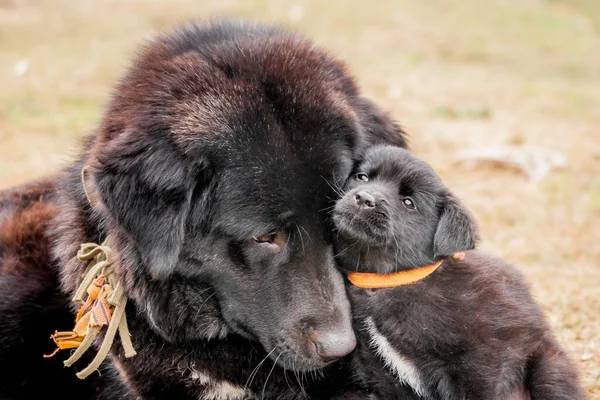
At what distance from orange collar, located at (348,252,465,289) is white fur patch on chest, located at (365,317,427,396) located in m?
0.23

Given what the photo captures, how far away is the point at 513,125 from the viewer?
12.6 meters

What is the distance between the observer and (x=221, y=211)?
125 inches

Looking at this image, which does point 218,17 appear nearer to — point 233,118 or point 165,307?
point 233,118

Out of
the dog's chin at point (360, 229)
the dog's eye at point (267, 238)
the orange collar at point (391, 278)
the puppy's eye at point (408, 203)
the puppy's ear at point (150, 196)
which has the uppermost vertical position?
the puppy's ear at point (150, 196)

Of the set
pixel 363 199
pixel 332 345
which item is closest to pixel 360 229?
pixel 363 199

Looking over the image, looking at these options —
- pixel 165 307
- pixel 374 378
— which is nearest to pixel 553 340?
pixel 374 378

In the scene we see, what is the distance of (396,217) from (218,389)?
1.19 metres

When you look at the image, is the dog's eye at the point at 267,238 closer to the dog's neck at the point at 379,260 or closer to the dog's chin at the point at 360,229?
the dog's chin at the point at 360,229

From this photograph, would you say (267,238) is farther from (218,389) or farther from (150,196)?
(218,389)

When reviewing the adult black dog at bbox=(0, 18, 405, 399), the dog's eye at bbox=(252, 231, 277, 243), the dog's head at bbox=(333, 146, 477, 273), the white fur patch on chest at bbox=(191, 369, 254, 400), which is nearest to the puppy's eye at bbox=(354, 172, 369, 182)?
the dog's head at bbox=(333, 146, 477, 273)

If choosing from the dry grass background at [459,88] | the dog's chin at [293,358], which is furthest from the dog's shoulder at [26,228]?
the dog's chin at [293,358]

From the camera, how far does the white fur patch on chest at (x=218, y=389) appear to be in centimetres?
333

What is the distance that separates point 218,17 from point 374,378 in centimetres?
213

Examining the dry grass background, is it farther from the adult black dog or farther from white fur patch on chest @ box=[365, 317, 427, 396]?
white fur patch on chest @ box=[365, 317, 427, 396]
